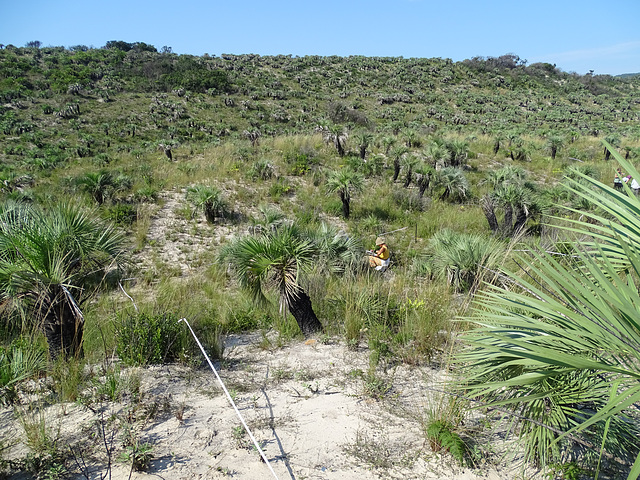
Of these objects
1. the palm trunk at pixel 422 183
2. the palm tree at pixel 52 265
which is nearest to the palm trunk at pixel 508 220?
the palm trunk at pixel 422 183

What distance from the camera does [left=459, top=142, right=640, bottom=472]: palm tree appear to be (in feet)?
4.49

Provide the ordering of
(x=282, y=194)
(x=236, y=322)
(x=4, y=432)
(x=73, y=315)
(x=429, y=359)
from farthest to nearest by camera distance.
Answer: (x=282, y=194), (x=236, y=322), (x=429, y=359), (x=73, y=315), (x=4, y=432)

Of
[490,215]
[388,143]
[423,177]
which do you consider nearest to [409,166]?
[423,177]

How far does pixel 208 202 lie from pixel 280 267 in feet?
28.9

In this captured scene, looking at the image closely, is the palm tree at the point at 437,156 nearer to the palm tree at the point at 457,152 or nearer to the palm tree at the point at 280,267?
the palm tree at the point at 457,152

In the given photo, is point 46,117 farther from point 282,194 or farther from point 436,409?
point 436,409

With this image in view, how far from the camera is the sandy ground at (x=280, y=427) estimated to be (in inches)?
98.0

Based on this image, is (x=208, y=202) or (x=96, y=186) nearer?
(x=208, y=202)

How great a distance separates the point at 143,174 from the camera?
15820 millimetres

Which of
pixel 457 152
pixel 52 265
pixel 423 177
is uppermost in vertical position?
pixel 457 152

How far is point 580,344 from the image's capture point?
61.5 inches

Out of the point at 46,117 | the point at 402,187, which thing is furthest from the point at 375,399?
the point at 46,117

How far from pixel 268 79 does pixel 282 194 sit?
138 feet

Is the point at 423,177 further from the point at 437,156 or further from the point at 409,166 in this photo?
the point at 437,156
